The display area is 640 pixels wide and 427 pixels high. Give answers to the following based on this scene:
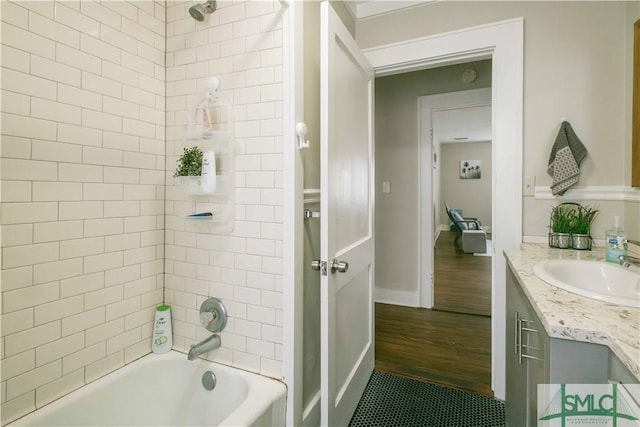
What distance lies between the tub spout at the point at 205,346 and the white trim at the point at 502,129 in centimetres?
154

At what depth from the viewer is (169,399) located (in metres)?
1.47

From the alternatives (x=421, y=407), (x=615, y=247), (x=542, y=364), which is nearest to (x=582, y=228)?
(x=615, y=247)

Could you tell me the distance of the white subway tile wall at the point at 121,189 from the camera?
1.09 m

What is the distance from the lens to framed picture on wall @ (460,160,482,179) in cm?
888

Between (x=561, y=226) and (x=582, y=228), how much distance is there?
0.08 metres

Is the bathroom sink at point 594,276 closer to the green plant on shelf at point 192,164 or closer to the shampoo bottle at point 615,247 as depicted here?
the shampoo bottle at point 615,247

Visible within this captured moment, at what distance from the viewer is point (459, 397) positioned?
186cm

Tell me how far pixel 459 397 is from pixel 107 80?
2.52 meters

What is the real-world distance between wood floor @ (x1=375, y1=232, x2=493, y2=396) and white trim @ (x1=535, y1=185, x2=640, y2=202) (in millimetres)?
1243

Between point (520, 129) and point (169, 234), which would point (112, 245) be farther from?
point (520, 129)

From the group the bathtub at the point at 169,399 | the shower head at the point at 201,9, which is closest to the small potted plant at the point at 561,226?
the bathtub at the point at 169,399

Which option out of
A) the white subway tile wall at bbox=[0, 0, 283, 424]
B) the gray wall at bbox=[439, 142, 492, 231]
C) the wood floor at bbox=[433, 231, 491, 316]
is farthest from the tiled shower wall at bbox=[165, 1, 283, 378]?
the gray wall at bbox=[439, 142, 492, 231]

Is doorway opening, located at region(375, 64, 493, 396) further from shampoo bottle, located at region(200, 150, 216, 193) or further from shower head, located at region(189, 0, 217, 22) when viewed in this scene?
shower head, located at region(189, 0, 217, 22)

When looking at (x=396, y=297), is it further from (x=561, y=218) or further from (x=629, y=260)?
(x=629, y=260)
